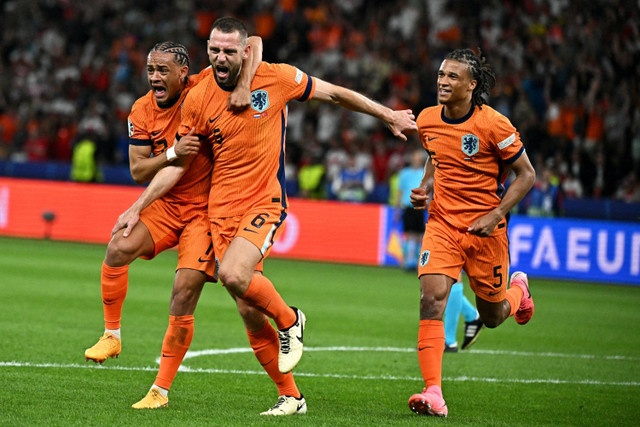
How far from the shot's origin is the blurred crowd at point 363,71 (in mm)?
17844

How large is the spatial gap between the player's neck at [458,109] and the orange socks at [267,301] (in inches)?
72.1

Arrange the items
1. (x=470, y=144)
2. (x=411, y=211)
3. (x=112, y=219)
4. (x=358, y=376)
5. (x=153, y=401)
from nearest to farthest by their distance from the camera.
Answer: (x=153, y=401)
(x=470, y=144)
(x=358, y=376)
(x=411, y=211)
(x=112, y=219)

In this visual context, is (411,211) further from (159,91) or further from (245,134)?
(245,134)

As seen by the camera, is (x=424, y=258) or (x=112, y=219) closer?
(x=424, y=258)

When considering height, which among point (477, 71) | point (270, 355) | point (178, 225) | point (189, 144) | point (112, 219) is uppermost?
point (477, 71)

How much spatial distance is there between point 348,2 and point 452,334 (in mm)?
15858

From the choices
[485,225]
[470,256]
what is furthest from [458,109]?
[470,256]

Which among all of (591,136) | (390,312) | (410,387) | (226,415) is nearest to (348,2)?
(591,136)

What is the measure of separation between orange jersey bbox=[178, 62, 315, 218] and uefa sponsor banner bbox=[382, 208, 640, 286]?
11185 mm

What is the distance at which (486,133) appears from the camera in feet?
21.4

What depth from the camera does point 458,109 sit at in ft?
21.8

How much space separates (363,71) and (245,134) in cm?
1625

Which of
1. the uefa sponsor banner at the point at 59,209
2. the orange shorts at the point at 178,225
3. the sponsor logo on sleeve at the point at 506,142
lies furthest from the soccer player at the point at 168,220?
the uefa sponsor banner at the point at 59,209

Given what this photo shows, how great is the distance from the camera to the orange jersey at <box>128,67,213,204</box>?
6.36 metres
